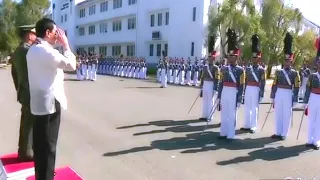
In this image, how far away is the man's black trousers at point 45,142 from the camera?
4.19 metres

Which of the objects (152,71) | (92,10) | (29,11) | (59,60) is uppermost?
(29,11)

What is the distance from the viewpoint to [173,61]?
85.8ft

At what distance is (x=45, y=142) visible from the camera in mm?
4227

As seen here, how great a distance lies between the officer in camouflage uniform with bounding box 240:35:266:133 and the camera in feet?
30.0

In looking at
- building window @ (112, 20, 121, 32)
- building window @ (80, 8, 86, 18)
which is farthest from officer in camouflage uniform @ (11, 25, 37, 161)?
building window @ (80, 8, 86, 18)

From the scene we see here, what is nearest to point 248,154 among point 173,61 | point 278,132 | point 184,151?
point 184,151

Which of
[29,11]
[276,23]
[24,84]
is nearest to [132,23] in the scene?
[276,23]

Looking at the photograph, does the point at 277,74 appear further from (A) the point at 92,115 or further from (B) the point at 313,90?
(A) the point at 92,115

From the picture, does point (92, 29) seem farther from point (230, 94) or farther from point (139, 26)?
point (230, 94)

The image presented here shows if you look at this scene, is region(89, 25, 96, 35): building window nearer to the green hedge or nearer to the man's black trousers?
the green hedge

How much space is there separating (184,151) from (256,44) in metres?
4.10

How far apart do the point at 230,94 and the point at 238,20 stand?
2274 cm

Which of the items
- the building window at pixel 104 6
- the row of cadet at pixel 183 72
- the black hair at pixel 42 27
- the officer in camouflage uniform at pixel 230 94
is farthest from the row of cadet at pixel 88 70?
the building window at pixel 104 6

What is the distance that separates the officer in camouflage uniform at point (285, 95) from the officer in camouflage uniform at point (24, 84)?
18.3ft
